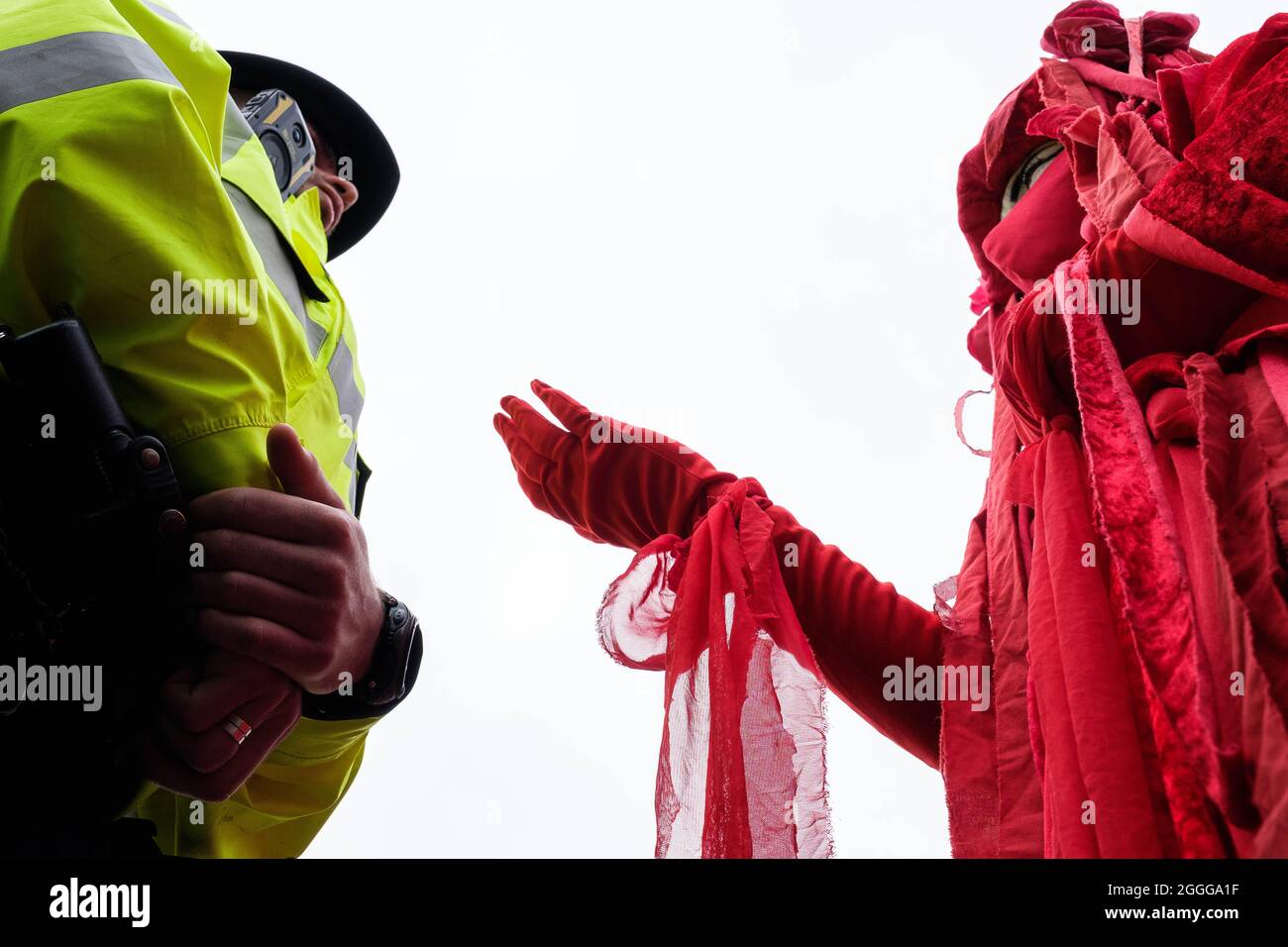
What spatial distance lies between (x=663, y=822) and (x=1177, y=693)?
607mm

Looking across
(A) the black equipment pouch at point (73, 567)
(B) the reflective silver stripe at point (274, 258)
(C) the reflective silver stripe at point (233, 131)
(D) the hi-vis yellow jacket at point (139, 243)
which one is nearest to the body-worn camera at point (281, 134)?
(C) the reflective silver stripe at point (233, 131)

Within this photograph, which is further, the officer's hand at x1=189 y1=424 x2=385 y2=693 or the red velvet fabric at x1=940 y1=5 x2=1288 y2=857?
the red velvet fabric at x1=940 y1=5 x2=1288 y2=857

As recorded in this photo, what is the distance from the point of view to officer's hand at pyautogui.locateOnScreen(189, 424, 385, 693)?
99 cm

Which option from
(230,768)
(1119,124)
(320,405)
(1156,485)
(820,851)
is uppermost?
(1119,124)

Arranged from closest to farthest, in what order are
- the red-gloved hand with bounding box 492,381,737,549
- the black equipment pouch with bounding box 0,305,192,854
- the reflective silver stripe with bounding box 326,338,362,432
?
the black equipment pouch with bounding box 0,305,192,854 → the reflective silver stripe with bounding box 326,338,362,432 → the red-gloved hand with bounding box 492,381,737,549

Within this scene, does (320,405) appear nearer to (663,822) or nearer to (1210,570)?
(663,822)

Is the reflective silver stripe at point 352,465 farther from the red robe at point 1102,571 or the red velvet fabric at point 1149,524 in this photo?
the red velvet fabric at point 1149,524

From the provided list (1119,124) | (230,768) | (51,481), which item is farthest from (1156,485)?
(51,481)

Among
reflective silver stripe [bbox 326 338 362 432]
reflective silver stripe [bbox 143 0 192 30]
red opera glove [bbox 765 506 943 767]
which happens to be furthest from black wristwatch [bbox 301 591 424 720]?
red opera glove [bbox 765 506 943 767]

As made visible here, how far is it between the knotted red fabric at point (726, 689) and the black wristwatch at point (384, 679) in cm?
43

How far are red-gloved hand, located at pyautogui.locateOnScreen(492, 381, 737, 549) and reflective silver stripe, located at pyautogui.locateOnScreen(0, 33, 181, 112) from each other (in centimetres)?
118

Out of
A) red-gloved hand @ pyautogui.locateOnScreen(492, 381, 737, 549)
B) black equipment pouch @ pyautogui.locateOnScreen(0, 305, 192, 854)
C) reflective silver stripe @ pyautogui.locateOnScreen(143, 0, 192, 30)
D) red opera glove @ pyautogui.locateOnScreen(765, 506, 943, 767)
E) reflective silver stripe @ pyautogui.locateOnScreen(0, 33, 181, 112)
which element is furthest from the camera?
red-gloved hand @ pyautogui.locateOnScreen(492, 381, 737, 549)

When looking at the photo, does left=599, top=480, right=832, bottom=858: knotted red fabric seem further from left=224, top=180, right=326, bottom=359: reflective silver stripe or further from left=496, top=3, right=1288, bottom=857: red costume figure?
left=224, top=180, right=326, bottom=359: reflective silver stripe

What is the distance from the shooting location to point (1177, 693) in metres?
1.25
